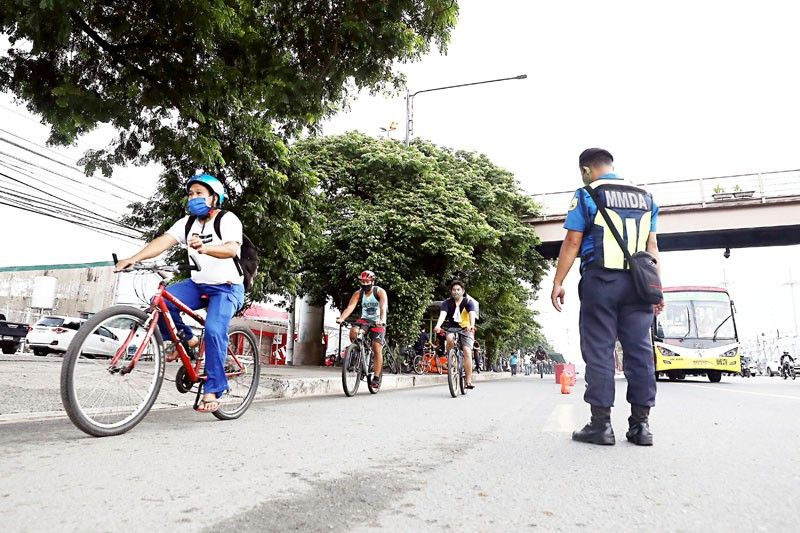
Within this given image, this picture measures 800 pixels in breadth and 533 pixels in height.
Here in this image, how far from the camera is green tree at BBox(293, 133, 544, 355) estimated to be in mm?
16312

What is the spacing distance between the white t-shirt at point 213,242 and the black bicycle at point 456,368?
4469mm

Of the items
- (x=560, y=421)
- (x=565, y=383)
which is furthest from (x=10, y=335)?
(x=560, y=421)

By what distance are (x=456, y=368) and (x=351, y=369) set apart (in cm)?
155

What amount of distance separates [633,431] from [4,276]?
1715 inches

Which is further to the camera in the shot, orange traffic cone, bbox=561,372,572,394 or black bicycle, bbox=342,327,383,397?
orange traffic cone, bbox=561,372,572,394

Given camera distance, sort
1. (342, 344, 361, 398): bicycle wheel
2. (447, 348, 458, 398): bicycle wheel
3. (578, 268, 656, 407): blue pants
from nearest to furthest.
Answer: (578, 268, 656, 407): blue pants < (342, 344, 361, 398): bicycle wheel < (447, 348, 458, 398): bicycle wheel

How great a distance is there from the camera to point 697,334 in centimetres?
1706

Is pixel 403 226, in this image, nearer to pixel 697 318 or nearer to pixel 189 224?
pixel 697 318

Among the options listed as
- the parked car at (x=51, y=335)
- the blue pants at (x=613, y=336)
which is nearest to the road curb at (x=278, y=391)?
the blue pants at (x=613, y=336)

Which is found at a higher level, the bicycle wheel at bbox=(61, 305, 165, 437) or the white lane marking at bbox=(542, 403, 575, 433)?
the bicycle wheel at bbox=(61, 305, 165, 437)

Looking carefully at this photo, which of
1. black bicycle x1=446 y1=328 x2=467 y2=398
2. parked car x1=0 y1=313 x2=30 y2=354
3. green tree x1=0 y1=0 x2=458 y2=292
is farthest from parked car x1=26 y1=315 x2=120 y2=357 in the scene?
black bicycle x1=446 y1=328 x2=467 y2=398

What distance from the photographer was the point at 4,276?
36844mm

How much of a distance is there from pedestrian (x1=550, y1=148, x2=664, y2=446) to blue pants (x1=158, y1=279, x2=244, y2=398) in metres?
2.43

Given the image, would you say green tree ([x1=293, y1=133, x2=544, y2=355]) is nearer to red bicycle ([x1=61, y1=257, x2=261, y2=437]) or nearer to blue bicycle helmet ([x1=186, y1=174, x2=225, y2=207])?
blue bicycle helmet ([x1=186, y1=174, x2=225, y2=207])
